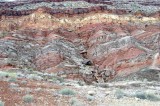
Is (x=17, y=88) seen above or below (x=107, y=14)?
above

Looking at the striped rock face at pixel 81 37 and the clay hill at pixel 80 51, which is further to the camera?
the striped rock face at pixel 81 37

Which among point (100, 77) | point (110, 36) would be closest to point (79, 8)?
point (110, 36)

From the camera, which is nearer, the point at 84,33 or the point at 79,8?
the point at 84,33

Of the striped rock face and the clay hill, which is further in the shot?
the striped rock face

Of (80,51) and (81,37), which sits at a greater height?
(80,51)

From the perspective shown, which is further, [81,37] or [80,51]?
[81,37]

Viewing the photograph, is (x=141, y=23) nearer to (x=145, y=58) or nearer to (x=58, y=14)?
(x=58, y=14)
